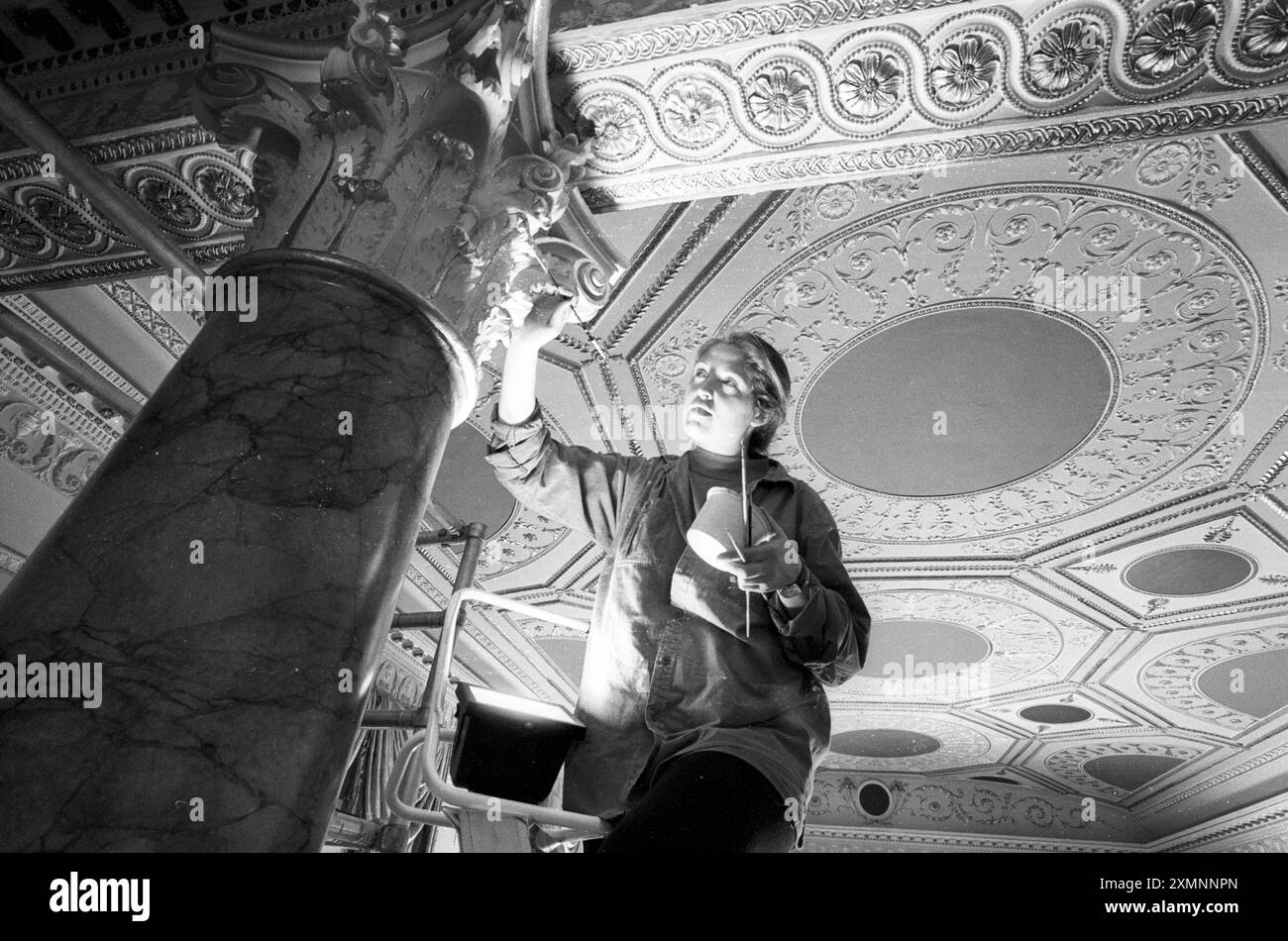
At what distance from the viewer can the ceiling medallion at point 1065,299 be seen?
4.32 metres

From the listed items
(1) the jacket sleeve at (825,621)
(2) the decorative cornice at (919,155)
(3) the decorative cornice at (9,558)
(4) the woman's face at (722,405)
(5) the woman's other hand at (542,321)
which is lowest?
(1) the jacket sleeve at (825,621)

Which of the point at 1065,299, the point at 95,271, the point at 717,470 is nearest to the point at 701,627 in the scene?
the point at 717,470

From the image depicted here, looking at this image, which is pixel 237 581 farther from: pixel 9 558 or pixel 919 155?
pixel 9 558

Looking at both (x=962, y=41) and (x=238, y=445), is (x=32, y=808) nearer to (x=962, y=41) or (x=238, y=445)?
(x=238, y=445)

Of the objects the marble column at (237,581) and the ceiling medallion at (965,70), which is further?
the ceiling medallion at (965,70)

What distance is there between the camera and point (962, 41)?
263 cm

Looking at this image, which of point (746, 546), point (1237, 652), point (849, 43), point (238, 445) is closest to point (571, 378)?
point (849, 43)

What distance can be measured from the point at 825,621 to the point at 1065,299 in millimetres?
3991

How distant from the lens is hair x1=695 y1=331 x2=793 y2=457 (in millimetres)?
1891

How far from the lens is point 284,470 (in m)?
1.68

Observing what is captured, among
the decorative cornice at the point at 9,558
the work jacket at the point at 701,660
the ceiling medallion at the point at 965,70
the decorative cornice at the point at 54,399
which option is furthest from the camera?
the decorative cornice at the point at 9,558

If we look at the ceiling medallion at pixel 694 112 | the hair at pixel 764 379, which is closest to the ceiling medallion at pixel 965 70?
the ceiling medallion at pixel 694 112

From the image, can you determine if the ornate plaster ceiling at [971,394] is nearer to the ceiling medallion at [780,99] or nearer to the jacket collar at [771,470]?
the ceiling medallion at [780,99]

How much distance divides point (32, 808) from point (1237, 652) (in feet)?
30.6
